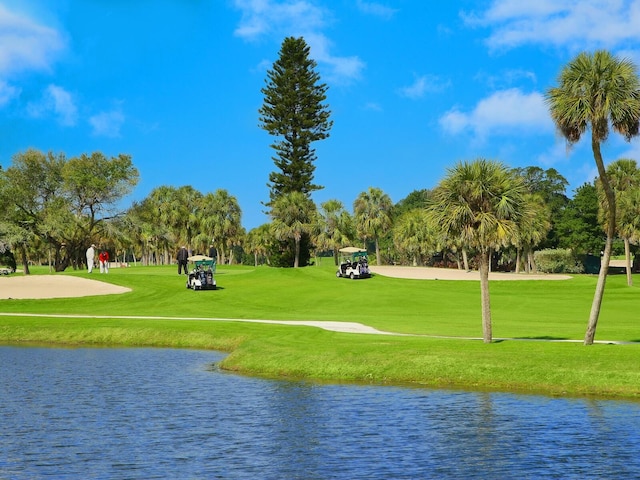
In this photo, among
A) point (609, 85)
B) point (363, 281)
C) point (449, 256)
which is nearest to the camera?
point (609, 85)

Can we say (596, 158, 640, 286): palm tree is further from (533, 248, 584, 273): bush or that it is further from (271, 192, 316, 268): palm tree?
(533, 248, 584, 273): bush

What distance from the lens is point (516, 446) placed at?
68.0ft

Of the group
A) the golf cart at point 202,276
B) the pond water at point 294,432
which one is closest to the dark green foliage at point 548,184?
the golf cart at point 202,276

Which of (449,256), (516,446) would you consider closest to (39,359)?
(516,446)

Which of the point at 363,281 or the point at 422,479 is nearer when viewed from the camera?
the point at 422,479

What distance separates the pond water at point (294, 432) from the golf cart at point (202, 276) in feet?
118

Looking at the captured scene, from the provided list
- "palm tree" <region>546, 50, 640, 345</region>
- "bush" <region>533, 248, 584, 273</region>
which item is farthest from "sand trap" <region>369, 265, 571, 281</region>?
"bush" <region>533, 248, 584, 273</region>

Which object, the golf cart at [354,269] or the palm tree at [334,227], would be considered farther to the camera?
the palm tree at [334,227]

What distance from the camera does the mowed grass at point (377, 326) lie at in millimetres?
30672

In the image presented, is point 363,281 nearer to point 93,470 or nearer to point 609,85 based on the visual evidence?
point 609,85

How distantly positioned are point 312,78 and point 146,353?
232ft

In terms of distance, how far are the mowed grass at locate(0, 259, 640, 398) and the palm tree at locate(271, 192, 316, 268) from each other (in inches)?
695

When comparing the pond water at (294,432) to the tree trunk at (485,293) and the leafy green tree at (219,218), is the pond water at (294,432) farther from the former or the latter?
the leafy green tree at (219,218)

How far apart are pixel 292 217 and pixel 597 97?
228 ft
